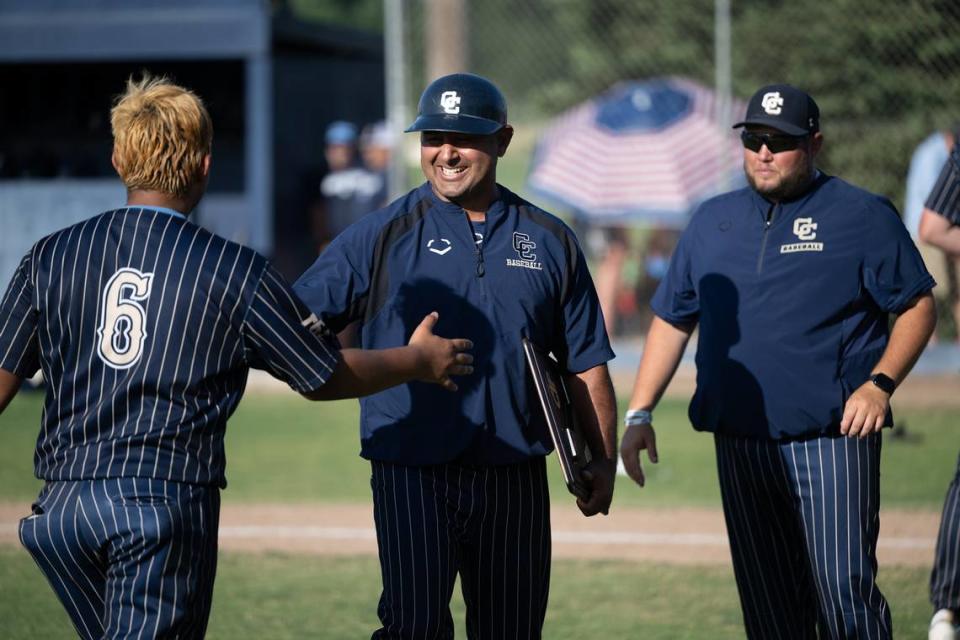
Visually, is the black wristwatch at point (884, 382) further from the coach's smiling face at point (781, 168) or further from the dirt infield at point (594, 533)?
the dirt infield at point (594, 533)

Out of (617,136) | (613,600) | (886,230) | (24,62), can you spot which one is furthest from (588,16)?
(886,230)

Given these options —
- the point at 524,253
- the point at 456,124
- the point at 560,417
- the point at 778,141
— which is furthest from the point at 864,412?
the point at 456,124

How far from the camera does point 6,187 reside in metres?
15.5

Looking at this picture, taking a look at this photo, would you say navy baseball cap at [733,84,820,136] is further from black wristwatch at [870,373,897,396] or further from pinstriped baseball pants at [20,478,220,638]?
pinstriped baseball pants at [20,478,220,638]

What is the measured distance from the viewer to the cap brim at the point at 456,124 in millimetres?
4391

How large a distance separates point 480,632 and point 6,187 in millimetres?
12430

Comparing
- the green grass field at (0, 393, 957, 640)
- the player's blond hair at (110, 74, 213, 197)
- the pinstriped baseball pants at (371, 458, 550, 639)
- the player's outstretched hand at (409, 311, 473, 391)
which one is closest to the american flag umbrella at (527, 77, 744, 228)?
the green grass field at (0, 393, 957, 640)

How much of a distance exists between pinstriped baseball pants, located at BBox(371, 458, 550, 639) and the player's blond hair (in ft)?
3.89

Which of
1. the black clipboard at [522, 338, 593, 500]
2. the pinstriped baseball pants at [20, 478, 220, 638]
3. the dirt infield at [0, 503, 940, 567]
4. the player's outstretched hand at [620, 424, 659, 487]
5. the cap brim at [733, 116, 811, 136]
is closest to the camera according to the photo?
the pinstriped baseball pants at [20, 478, 220, 638]

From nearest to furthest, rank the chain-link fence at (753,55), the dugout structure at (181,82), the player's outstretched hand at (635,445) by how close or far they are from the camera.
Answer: the player's outstretched hand at (635,445) → the chain-link fence at (753,55) → the dugout structure at (181,82)

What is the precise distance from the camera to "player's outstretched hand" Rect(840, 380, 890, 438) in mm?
4789

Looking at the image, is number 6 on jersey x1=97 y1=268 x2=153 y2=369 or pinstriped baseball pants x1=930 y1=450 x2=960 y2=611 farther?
pinstriped baseball pants x1=930 y1=450 x2=960 y2=611

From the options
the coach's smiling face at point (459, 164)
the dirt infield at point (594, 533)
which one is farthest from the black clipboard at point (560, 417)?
the dirt infield at point (594, 533)

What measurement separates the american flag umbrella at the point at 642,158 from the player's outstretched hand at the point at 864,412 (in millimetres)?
9658
